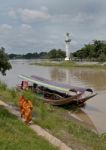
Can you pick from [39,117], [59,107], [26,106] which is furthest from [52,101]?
[26,106]

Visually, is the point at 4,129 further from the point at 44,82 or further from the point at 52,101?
the point at 44,82

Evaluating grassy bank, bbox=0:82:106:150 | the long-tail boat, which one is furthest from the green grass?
the long-tail boat

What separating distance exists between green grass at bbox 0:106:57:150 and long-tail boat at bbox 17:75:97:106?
10.7m

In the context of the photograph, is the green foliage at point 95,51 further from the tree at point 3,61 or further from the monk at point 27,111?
the monk at point 27,111

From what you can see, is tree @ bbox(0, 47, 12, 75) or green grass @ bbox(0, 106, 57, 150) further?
tree @ bbox(0, 47, 12, 75)

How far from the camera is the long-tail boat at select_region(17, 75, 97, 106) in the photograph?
22.1 m

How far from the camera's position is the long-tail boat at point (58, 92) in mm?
22125

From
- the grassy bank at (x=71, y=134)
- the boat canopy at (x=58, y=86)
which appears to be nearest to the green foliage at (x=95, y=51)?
the boat canopy at (x=58, y=86)

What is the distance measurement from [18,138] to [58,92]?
15.6 meters

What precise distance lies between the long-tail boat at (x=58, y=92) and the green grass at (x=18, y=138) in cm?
1070

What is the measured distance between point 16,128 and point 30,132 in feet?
1.33

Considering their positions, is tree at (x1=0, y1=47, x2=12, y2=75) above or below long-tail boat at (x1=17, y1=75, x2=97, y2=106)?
above

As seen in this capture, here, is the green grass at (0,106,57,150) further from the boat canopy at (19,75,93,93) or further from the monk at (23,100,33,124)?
the boat canopy at (19,75,93,93)

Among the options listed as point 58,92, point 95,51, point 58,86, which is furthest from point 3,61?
point 95,51
